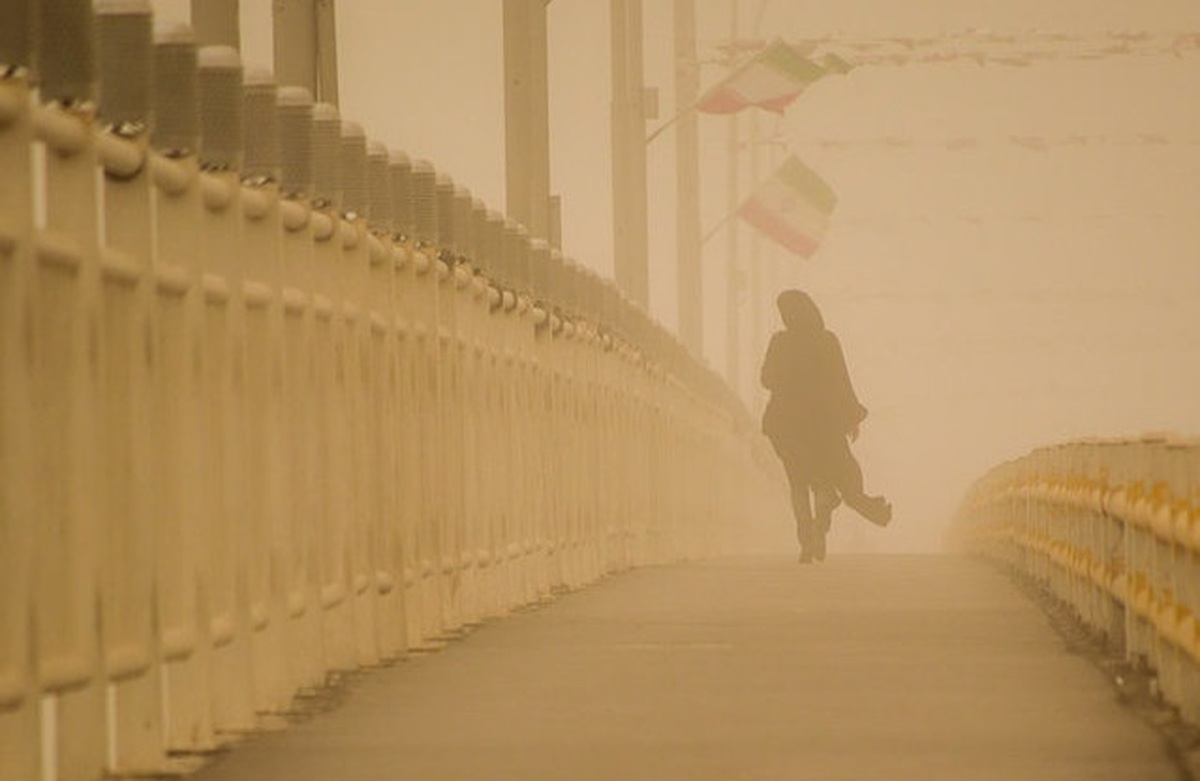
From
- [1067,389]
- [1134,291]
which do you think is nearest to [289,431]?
[1134,291]

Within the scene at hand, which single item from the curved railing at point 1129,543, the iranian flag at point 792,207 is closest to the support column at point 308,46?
the curved railing at point 1129,543

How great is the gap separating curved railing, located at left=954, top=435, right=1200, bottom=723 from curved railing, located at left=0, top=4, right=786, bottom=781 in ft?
8.58

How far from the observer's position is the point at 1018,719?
13750mm

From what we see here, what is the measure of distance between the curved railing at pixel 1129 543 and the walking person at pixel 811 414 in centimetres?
724

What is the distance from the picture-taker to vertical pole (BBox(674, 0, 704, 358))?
61.1 m

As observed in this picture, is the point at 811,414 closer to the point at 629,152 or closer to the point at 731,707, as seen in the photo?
the point at 629,152

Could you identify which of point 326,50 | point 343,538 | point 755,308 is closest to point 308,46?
point 326,50

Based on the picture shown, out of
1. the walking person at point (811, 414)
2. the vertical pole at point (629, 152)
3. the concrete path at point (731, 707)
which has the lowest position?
the concrete path at point (731, 707)

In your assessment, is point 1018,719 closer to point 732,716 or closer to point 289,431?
point 732,716

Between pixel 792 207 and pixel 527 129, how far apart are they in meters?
33.3

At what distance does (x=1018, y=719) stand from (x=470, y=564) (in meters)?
5.89

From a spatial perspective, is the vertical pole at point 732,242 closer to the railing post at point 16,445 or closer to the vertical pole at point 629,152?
the vertical pole at point 629,152

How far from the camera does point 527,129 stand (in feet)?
111

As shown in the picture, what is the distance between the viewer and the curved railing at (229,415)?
415 inches
